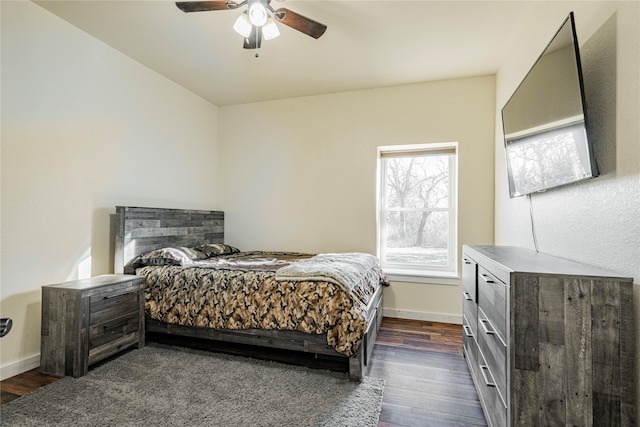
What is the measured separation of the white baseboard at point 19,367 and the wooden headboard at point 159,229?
787mm

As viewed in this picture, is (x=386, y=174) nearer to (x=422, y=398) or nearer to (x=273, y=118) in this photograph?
(x=273, y=118)

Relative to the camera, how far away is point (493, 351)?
→ 1423 millimetres

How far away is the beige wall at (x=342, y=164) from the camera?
3.23 m

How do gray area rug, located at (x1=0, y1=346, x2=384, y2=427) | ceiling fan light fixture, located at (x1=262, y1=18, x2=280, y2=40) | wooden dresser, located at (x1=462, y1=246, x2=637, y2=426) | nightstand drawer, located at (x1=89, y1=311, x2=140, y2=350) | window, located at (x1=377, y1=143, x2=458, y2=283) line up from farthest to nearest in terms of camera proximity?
1. window, located at (x1=377, y1=143, x2=458, y2=283)
2. nightstand drawer, located at (x1=89, y1=311, x2=140, y2=350)
3. ceiling fan light fixture, located at (x1=262, y1=18, x2=280, y2=40)
4. gray area rug, located at (x1=0, y1=346, x2=384, y2=427)
5. wooden dresser, located at (x1=462, y1=246, x2=637, y2=426)

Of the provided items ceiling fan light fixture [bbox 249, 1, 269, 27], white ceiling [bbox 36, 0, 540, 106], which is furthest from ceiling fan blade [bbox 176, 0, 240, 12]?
white ceiling [bbox 36, 0, 540, 106]

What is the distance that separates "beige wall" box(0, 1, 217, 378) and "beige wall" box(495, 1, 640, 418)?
3419mm

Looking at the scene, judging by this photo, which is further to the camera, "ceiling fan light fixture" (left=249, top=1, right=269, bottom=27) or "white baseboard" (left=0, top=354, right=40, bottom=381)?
"white baseboard" (left=0, top=354, right=40, bottom=381)

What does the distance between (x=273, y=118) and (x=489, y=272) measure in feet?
10.7

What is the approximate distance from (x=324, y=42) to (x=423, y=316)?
2.98 meters

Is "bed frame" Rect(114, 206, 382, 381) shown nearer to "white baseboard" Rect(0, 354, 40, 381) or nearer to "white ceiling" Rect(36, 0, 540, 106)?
"white baseboard" Rect(0, 354, 40, 381)

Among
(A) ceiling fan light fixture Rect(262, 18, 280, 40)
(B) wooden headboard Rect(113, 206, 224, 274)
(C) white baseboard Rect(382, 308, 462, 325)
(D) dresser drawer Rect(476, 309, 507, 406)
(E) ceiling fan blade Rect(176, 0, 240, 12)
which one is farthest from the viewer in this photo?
(C) white baseboard Rect(382, 308, 462, 325)

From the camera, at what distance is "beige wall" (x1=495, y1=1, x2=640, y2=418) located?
3.61ft

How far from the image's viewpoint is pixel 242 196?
409 cm

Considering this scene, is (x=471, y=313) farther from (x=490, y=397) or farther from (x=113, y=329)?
(x=113, y=329)
